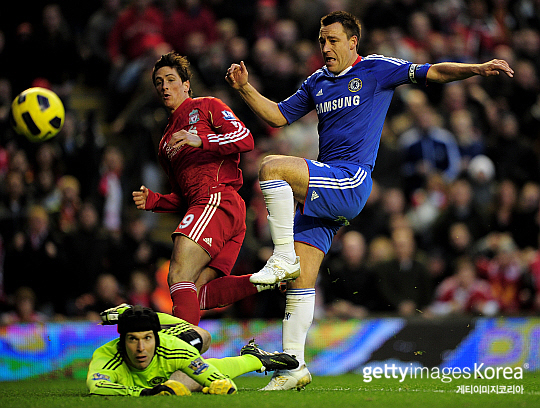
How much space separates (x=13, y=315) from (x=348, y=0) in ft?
26.3

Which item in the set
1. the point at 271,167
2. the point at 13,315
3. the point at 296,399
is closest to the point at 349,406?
the point at 296,399

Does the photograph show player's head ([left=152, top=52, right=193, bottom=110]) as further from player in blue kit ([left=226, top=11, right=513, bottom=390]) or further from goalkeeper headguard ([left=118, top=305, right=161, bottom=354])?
goalkeeper headguard ([left=118, top=305, right=161, bottom=354])

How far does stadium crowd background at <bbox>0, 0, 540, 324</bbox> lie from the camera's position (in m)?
8.51

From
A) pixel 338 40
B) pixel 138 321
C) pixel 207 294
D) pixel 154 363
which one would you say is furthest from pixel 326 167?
pixel 154 363

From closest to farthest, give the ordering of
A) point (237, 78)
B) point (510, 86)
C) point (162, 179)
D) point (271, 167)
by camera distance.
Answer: point (271, 167)
point (237, 78)
point (162, 179)
point (510, 86)

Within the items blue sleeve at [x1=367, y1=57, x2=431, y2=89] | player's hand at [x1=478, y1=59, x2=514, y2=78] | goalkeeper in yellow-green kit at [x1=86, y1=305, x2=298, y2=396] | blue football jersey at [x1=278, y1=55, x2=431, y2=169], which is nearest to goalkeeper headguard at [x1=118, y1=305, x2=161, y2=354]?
goalkeeper in yellow-green kit at [x1=86, y1=305, x2=298, y2=396]

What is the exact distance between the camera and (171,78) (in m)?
Answer: 5.99

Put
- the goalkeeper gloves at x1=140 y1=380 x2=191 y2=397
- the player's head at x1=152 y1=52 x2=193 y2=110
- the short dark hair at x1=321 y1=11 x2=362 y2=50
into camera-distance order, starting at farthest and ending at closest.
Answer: the player's head at x1=152 y1=52 x2=193 y2=110 → the short dark hair at x1=321 y1=11 x2=362 y2=50 → the goalkeeper gloves at x1=140 y1=380 x2=191 y2=397

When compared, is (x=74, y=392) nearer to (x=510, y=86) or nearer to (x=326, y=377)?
(x=326, y=377)

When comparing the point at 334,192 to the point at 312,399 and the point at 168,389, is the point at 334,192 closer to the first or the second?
the point at 312,399

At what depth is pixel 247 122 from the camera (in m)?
10.3

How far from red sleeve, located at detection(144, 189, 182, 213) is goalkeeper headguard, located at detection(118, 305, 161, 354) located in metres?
1.37

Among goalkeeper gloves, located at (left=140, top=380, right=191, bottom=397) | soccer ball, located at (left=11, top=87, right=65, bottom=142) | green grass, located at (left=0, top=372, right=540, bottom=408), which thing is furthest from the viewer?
soccer ball, located at (left=11, top=87, right=65, bottom=142)

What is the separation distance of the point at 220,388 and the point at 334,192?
5.10 ft
